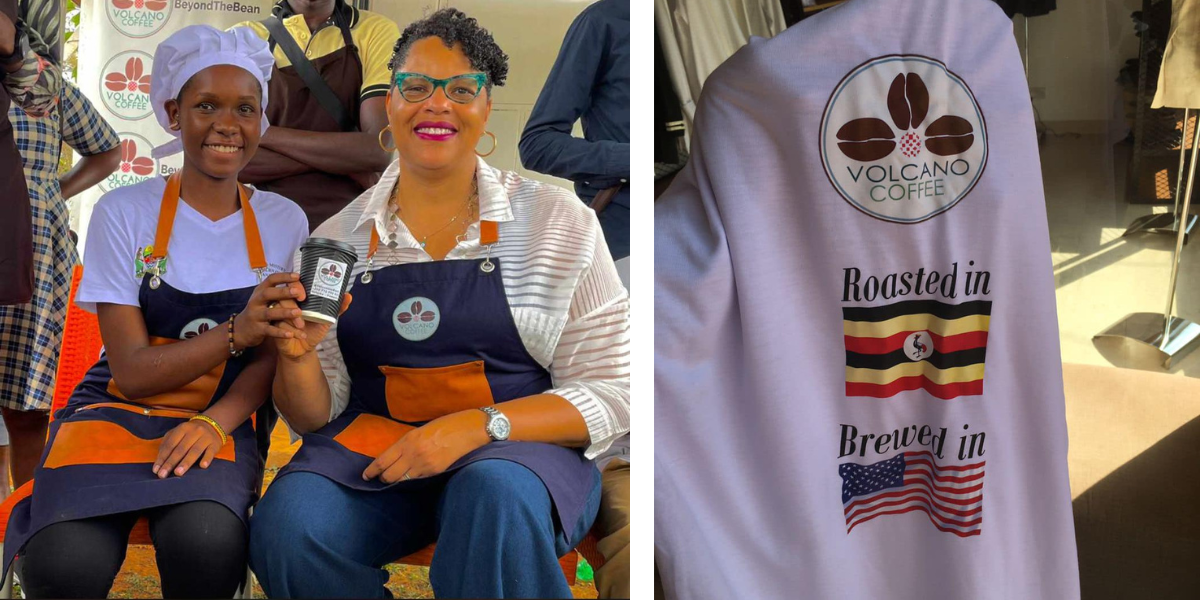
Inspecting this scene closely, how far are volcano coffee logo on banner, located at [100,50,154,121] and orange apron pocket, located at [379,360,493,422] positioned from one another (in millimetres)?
552

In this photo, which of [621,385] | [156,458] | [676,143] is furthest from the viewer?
[676,143]

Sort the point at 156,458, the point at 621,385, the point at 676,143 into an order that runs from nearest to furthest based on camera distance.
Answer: the point at 156,458 < the point at 621,385 < the point at 676,143

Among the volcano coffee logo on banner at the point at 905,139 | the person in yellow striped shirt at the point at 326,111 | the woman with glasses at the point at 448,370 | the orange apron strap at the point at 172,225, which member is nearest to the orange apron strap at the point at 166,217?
the orange apron strap at the point at 172,225

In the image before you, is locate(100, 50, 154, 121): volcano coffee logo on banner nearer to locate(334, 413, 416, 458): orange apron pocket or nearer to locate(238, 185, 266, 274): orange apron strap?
locate(238, 185, 266, 274): orange apron strap

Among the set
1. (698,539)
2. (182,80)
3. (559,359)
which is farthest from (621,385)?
(182,80)

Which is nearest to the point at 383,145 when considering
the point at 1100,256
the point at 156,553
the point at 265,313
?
the point at 265,313

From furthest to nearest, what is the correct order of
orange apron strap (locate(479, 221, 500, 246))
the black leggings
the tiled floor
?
the tiled floor
orange apron strap (locate(479, 221, 500, 246))
the black leggings

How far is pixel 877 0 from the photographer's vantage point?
62.3 inches

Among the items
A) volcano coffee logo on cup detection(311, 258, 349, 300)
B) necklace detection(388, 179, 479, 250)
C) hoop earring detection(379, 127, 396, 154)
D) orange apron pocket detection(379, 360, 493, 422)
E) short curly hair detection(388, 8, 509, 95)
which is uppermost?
short curly hair detection(388, 8, 509, 95)

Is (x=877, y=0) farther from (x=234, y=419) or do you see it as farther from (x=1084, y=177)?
(x=234, y=419)

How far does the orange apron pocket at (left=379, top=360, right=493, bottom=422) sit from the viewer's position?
1.47 meters

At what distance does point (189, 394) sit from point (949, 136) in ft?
4.39

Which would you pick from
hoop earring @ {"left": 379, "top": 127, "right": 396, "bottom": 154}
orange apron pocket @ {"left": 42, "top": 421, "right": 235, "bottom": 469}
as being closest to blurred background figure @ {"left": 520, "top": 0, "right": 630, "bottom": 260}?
hoop earring @ {"left": 379, "top": 127, "right": 396, "bottom": 154}

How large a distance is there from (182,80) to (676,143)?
2.81ft
